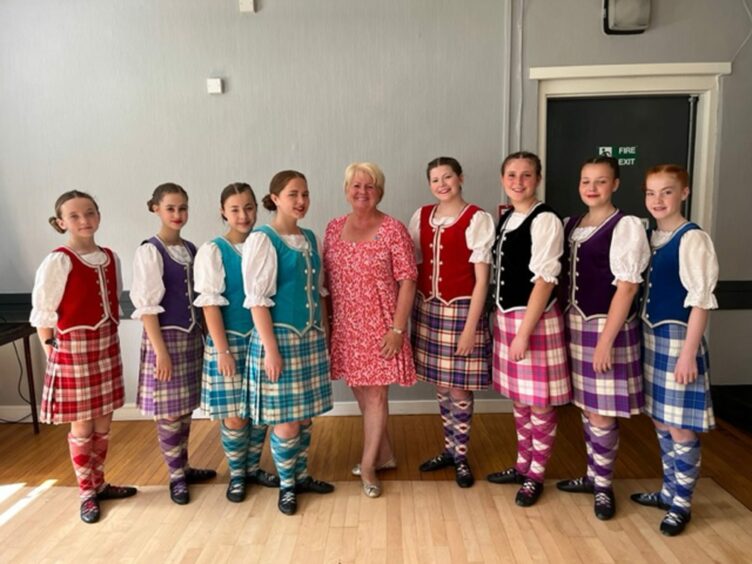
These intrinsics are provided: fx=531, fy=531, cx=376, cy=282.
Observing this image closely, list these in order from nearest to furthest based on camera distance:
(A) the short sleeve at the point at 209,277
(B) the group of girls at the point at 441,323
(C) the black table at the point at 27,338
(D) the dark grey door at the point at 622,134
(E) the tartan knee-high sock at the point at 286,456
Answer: (B) the group of girls at the point at 441,323 → (A) the short sleeve at the point at 209,277 → (E) the tartan knee-high sock at the point at 286,456 → (C) the black table at the point at 27,338 → (D) the dark grey door at the point at 622,134

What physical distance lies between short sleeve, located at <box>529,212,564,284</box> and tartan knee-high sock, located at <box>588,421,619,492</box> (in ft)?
2.09

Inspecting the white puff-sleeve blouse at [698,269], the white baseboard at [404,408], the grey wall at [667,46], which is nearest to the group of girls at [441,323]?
the white puff-sleeve blouse at [698,269]

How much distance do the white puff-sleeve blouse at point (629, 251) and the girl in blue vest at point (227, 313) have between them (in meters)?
1.40

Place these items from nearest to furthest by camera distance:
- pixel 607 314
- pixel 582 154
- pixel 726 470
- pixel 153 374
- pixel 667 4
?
pixel 607 314 → pixel 153 374 → pixel 726 470 → pixel 667 4 → pixel 582 154

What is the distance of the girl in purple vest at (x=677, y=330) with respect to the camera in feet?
6.03

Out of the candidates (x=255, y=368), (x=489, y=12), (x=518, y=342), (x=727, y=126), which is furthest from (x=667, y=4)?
(x=255, y=368)

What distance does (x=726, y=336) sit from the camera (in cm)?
317

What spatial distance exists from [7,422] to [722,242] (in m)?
4.36

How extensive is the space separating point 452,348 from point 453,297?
22 centimetres

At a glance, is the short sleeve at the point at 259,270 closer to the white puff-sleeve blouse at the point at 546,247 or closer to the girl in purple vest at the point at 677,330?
the white puff-sleeve blouse at the point at 546,247

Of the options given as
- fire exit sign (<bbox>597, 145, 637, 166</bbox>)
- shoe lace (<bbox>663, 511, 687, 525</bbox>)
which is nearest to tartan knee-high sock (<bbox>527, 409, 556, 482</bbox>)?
shoe lace (<bbox>663, 511, 687, 525</bbox>)

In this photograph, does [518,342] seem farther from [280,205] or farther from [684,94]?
[684,94]

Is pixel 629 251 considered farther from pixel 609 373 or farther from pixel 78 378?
pixel 78 378

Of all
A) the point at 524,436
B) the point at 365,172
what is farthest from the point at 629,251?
the point at 365,172
